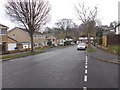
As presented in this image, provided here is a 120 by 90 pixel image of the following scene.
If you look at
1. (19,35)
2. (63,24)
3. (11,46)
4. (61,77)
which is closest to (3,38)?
(11,46)

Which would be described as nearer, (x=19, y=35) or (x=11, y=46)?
(x=11, y=46)

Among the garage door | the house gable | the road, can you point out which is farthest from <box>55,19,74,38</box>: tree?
the road

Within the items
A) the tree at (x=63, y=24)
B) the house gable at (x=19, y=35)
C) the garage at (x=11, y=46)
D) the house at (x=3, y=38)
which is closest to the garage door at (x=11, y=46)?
the garage at (x=11, y=46)

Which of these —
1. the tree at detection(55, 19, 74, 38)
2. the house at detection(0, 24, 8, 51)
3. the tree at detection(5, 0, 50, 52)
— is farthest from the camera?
the tree at detection(55, 19, 74, 38)

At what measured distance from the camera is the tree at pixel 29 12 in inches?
790

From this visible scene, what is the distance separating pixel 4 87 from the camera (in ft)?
17.0

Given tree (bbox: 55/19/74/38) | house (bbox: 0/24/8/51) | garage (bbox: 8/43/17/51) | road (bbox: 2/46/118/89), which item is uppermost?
tree (bbox: 55/19/74/38)

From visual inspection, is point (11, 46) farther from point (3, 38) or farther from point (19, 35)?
point (19, 35)

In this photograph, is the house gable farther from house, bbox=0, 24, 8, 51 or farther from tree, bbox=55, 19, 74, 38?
tree, bbox=55, 19, 74, 38

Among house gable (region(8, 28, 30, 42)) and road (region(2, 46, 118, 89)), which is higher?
house gable (region(8, 28, 30, 42))

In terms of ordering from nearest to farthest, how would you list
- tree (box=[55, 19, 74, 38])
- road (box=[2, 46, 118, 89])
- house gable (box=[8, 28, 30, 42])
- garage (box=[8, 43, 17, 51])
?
road (box=[2, 46, 118, 89])
garage (box=[8, 43, 17, 51])
house gable (box=[8, 28, 30, 42])
tree (box=[55, 19, 74, 38])

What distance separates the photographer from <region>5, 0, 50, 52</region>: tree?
65.8 ft

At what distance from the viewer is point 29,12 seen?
21594mm

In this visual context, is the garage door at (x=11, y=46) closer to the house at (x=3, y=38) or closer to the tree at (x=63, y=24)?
the house at (x=3, y=38)
